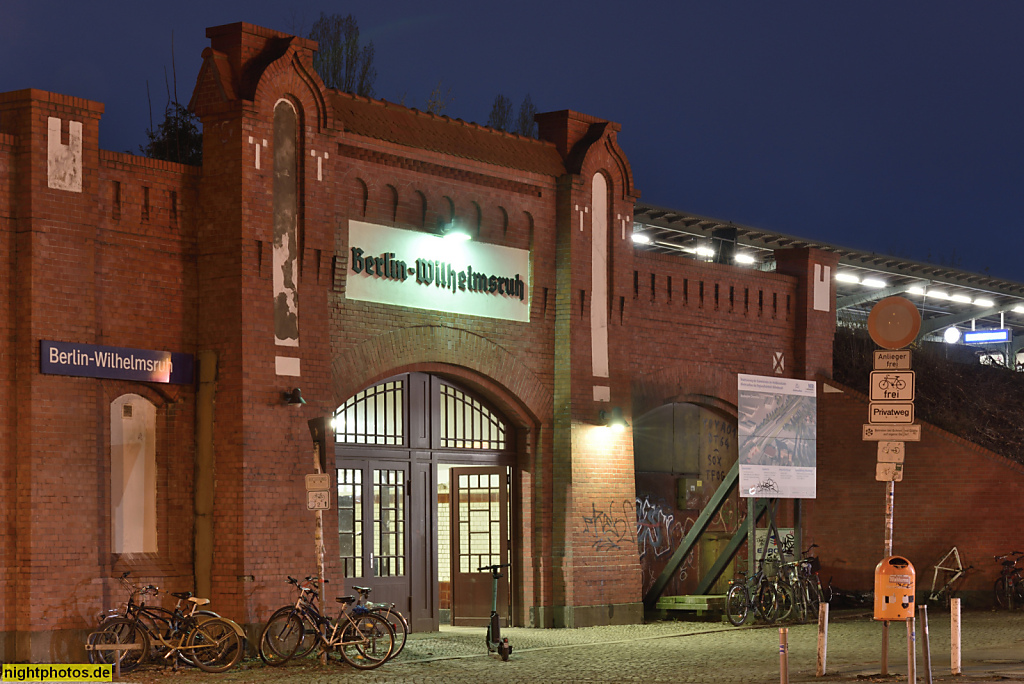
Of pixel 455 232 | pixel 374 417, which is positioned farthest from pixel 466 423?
pixel 455 232

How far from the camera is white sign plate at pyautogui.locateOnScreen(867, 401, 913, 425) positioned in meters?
14.8

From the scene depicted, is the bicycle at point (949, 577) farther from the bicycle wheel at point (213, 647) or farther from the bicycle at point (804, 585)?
the bicycle wheel at point (213, 647)

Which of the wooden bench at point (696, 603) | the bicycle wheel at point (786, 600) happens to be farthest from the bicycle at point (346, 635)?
the bicycle wheel at point (786, 600)

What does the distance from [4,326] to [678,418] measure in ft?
42.3

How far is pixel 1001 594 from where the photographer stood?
24.8m

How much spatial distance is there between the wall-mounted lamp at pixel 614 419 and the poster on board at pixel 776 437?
6.07 ft

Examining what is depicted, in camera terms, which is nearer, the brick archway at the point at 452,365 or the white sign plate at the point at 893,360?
the white sign plate at the point at 893,360

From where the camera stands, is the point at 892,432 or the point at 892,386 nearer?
the point at 892,432

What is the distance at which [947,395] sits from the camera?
3170cm

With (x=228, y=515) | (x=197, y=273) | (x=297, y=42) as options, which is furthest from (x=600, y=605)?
(x=297, y=42)

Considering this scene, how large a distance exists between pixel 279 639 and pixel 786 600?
994 cm

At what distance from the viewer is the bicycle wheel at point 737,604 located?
22469 mm

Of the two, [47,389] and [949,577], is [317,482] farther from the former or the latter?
[949,577]

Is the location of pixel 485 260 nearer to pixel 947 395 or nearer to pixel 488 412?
pixel 488 412
